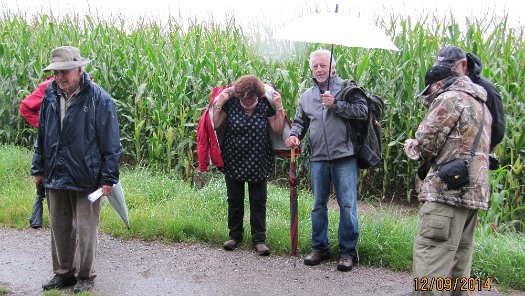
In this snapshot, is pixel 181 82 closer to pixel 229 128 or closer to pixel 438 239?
pixel 229 128

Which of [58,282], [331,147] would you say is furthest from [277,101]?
[58,282]

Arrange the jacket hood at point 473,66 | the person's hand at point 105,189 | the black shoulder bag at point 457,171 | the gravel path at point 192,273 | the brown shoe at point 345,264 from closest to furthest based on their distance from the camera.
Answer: the black shoulder bag at point 457,171 < the jacket hood at point 473,66 < the person's hand at point 105,189 < the gravel path at point 192,273 < the brown shoe at point 345,264

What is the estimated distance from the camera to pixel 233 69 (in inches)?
384

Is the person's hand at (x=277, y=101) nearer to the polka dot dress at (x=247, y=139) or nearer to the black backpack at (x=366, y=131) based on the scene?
the polka dot dress at (x=247, y=139)

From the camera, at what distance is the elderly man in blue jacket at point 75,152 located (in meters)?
5.61

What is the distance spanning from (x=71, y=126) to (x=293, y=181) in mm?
2257

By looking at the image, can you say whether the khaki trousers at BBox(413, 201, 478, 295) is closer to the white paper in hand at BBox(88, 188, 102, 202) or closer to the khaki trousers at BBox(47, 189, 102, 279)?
the white paper in hand at BBox(88, 188, 102, 202)

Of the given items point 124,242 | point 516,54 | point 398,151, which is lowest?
point 124,242

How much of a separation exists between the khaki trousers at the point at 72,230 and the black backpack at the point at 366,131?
243 cm

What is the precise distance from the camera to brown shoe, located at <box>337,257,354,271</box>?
6.52 m

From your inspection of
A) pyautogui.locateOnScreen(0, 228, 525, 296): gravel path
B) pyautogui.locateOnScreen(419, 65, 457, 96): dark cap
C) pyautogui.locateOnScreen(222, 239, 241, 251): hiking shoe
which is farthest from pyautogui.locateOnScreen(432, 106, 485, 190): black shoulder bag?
pyautogui.locateOnScreen(222, 239, 241, 251): hiking shoe

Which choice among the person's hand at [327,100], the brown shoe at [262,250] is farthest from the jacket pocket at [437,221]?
the brown shoe at [262,250]

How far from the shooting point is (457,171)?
4.84 metres

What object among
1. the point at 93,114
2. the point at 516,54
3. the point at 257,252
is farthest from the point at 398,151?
the point at 93,114
